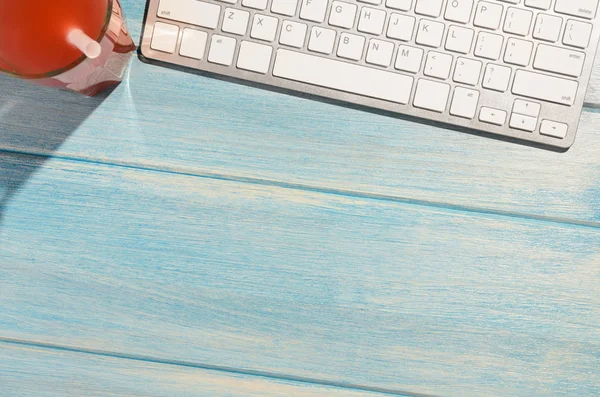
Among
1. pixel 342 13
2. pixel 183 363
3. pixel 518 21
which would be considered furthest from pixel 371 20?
pixel 183 363

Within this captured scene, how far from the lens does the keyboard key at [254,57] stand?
0.49 metres

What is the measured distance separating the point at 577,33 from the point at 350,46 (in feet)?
0.64

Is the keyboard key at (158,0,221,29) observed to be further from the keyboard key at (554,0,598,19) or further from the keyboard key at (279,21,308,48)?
the keyboard key at (554,0,598,19)

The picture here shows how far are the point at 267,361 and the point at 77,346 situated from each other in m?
0.17

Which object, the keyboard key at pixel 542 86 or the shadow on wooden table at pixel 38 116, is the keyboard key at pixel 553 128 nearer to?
the keyboard key at pixel 542 86

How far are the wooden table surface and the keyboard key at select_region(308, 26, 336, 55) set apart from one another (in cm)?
5

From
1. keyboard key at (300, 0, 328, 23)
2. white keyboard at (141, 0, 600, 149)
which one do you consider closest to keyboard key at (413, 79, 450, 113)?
white keyboard at (141, 0, 600, 149)

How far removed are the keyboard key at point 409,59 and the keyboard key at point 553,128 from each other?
0.12 metres

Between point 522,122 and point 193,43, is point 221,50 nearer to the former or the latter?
point 193,43

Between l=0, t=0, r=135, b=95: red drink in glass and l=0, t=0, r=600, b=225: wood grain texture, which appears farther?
l=0, t=0, r=600, b=225: wood grain texture

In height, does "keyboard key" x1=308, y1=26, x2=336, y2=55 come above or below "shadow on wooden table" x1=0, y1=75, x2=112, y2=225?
above

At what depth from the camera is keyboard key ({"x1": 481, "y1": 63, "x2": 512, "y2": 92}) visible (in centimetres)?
49

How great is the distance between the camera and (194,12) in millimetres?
486

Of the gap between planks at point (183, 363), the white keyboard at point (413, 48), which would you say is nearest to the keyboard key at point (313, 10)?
the white keyboard at point (413, 48)
